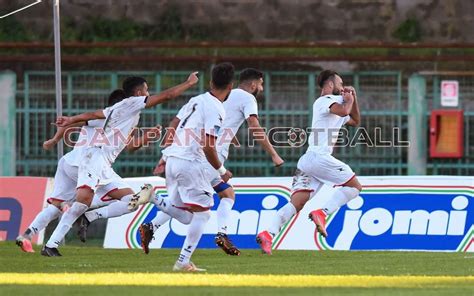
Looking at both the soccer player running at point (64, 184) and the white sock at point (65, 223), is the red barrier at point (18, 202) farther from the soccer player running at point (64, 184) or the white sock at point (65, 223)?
the white sock at point (65, 223)

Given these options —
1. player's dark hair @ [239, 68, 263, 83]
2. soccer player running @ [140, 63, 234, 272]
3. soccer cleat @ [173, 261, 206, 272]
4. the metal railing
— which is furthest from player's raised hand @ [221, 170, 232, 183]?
the metal railing

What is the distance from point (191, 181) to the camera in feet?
49.0

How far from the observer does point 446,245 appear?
19.1 m

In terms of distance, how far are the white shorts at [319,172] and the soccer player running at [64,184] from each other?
2.03 metres

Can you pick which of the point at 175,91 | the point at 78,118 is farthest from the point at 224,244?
the point at 78,118

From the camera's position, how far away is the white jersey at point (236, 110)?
17.2 meters

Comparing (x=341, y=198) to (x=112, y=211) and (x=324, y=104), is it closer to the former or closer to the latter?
(x=324, y=104)

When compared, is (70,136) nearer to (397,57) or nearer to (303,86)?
(303,86)

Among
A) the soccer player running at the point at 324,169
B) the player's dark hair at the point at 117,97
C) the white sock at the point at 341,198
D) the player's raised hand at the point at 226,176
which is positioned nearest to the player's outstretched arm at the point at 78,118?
the player's dark hair at the point at 117,97

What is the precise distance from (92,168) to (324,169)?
8.72 ft

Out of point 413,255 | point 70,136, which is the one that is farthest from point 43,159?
point 413,255

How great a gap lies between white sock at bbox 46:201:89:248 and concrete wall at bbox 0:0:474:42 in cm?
1334

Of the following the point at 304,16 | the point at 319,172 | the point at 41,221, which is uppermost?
the point at 304,16

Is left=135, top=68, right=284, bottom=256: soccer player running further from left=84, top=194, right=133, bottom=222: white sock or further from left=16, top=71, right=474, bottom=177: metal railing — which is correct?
left=16, top=71, right=474, bottom=177: metal railing
